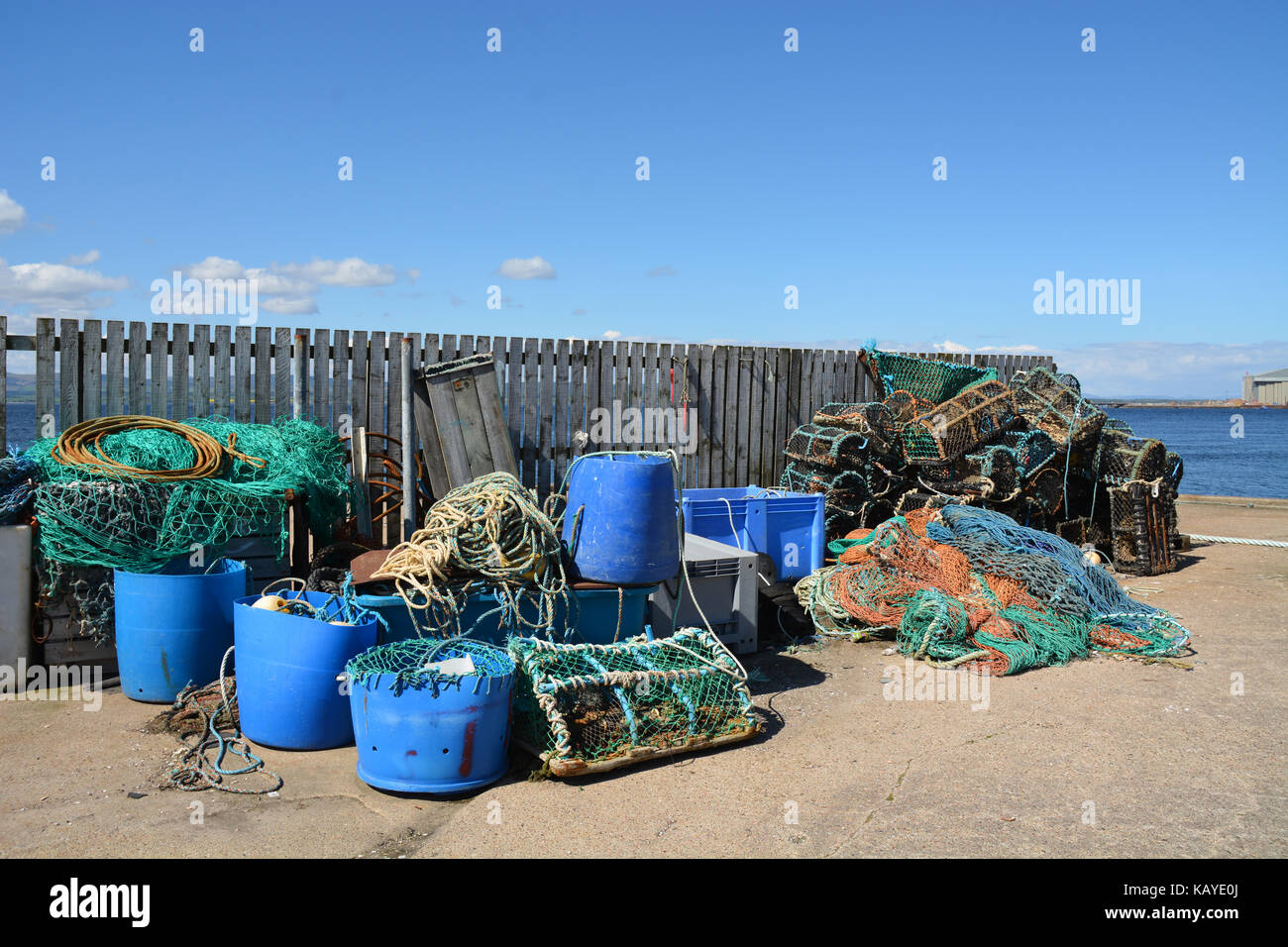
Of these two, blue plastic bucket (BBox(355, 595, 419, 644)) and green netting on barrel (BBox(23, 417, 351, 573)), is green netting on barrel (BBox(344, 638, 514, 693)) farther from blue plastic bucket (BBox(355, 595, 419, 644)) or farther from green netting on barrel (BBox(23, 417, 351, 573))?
green netting on barrel (BBox(23, 417, 351, 573))

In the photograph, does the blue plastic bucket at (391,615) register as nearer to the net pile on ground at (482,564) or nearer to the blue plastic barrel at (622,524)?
the net pile on ground at (482,564)

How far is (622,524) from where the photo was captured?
5.59m

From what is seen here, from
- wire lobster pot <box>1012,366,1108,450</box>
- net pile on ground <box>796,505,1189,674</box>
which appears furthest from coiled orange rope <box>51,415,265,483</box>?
wire lobster pot <box>1012,366,1108,450</box>

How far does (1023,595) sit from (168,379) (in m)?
6.85

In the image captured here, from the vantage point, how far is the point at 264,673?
4797 mm

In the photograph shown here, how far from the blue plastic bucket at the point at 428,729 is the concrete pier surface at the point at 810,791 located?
0.35 ft

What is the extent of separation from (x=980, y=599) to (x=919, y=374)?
4.14 m

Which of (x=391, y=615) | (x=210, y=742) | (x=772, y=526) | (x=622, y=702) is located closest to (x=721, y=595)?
(x=772, y=526)

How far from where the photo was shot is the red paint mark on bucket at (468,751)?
14.2 feet

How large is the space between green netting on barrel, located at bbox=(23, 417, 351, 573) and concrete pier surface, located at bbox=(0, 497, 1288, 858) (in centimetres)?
97

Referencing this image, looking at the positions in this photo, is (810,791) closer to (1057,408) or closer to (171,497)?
(171,497)

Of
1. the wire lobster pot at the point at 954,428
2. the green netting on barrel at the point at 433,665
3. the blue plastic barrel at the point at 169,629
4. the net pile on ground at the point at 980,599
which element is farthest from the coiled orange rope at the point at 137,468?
the wire lobster pot at the point at 954,428

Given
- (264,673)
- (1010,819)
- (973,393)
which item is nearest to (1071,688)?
(1010,819)
